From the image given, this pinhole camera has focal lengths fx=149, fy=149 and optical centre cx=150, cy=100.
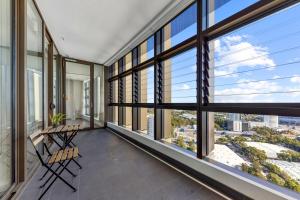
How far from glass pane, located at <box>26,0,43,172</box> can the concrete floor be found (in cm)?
73

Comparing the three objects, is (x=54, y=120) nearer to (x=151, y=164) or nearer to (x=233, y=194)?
(x=151, y=164)

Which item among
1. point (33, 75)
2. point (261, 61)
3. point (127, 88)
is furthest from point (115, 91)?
point (261, 61)

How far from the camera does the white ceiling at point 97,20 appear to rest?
2613 millimetres

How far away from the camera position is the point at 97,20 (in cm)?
312

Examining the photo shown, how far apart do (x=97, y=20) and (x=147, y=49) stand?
1277mm

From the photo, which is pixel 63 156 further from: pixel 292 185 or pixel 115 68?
pixel 115 68

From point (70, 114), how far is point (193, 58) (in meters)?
5.55

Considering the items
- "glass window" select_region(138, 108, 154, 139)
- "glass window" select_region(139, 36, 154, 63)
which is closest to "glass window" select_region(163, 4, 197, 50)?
"glass window" select_region(139, 36, 154, 63)

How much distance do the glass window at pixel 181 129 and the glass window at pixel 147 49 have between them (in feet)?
4.72

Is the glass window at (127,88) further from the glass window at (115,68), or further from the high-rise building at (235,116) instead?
the high-rise building at (235,116)

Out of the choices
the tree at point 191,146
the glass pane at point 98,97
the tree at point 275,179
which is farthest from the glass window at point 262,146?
the glass pane at point 98,97

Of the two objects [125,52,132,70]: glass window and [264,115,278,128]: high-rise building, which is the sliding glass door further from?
[264,115,278,128]: high-rise building

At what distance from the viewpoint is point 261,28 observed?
1.66m

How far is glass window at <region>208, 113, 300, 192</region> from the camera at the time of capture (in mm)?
1461
